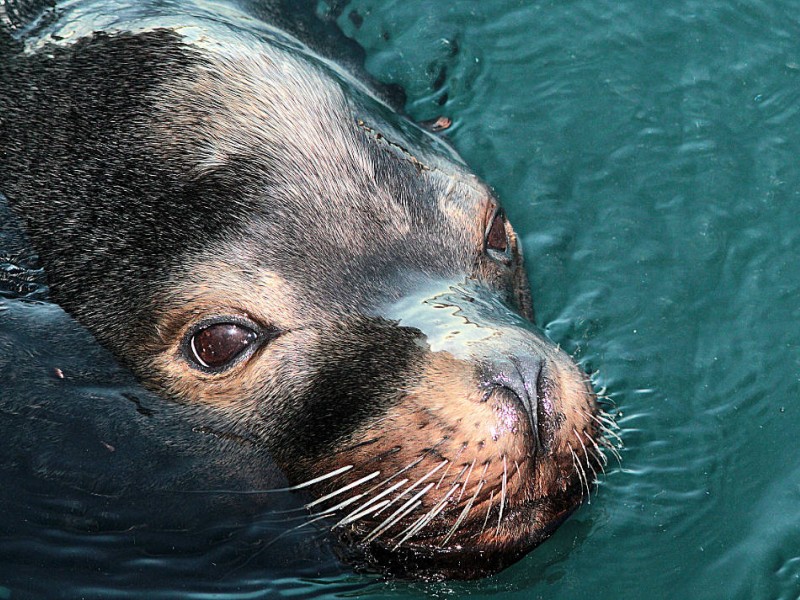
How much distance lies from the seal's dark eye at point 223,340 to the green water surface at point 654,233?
1047 mm

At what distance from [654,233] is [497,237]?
5.18 ft

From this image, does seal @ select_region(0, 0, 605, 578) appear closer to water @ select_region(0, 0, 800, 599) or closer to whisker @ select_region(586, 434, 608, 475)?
whisker @ select_region(586, 434, 608, 475)

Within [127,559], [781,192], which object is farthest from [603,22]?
[127,559]

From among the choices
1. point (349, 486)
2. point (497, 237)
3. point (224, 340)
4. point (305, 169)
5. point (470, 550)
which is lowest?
point (470, 550)

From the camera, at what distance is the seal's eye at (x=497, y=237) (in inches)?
193

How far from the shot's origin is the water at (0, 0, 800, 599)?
4.77m

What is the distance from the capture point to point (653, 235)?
20.5ft

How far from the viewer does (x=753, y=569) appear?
4.69m

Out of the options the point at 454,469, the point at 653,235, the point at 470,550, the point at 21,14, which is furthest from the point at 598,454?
the point at 21,14

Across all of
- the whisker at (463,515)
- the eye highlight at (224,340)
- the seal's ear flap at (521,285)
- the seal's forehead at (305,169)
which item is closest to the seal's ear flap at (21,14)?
the seal's forehead at (305,169)

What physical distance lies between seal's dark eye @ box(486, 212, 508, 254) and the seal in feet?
0.22

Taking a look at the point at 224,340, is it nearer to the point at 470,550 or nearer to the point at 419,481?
the point at 419,481

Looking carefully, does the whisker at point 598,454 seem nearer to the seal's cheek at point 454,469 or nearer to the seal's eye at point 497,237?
the seal's cheek at point 454,469

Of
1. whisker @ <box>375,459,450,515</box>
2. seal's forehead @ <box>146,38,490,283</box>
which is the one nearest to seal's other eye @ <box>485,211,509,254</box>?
seal's forehead @ <box>146,38,490,283</box>
